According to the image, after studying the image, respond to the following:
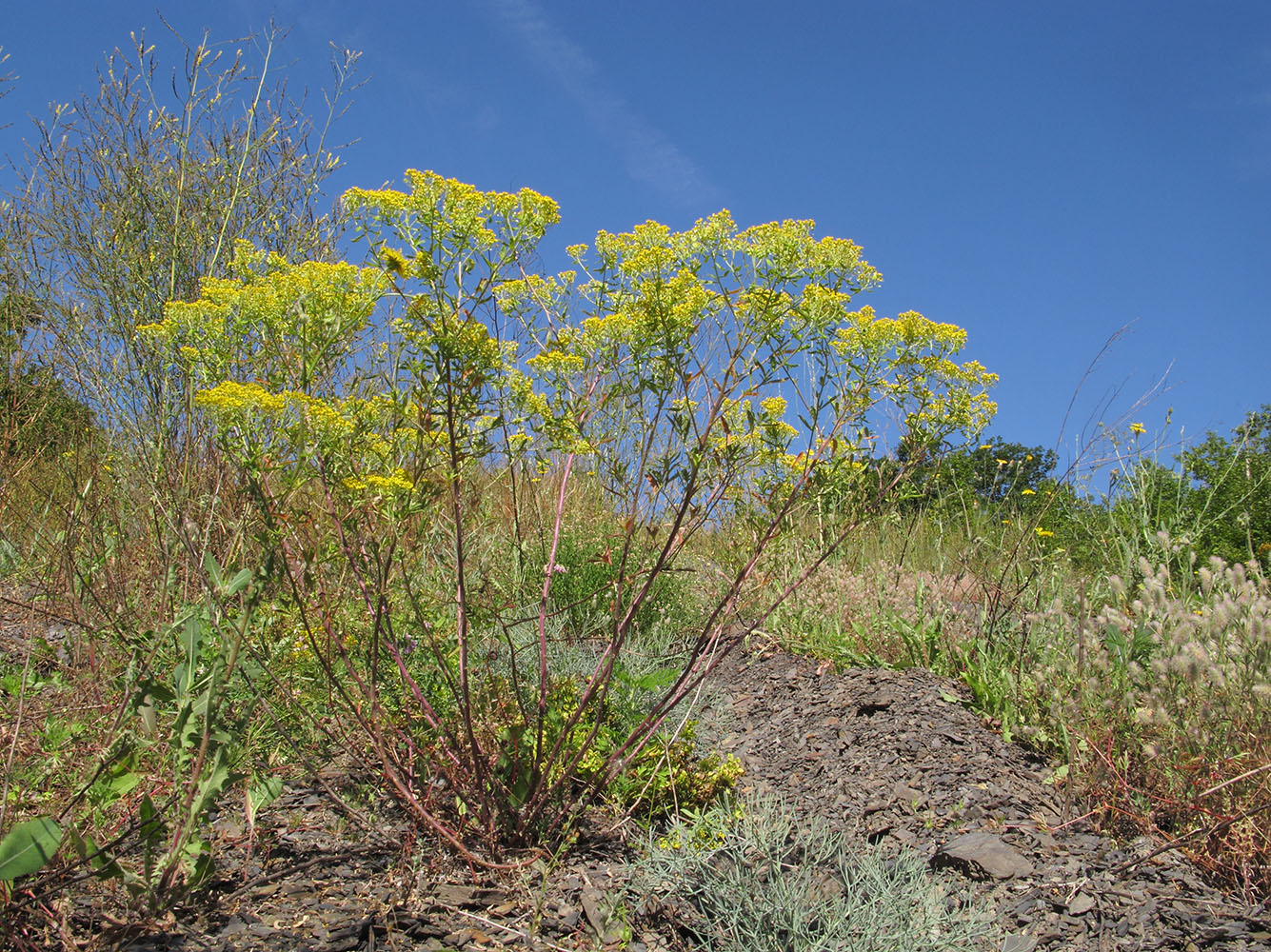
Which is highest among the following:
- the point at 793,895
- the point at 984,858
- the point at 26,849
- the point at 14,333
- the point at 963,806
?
the point at 14,333

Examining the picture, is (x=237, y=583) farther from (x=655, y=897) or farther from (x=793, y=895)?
(x=793, y=895)

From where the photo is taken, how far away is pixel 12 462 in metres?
4.55

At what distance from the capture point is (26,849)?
5.27 feet

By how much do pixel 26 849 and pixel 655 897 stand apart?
139 cm

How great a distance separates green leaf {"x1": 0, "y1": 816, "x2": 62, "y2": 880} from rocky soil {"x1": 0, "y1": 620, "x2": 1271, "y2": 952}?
0.99 ft

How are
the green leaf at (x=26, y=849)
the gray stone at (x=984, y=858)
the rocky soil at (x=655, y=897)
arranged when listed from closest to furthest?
the green leaf at (x=26, y=849)
the rocky soil at (x=655, y=897)
the gray stone at (x=984, y=858)

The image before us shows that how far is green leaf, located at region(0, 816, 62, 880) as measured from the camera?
62.4 inches

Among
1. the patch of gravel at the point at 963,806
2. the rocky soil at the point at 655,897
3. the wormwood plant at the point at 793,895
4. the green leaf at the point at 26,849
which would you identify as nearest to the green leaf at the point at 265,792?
the rocky soil at the point at 655,897

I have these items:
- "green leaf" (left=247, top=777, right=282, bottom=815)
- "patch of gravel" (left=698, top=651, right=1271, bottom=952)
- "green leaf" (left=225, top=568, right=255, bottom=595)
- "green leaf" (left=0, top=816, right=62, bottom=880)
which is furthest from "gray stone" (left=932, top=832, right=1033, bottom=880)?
"green leaf" (left=0, top=816, right=62, bottom=880)

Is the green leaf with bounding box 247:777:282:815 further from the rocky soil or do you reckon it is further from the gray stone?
the gray stone

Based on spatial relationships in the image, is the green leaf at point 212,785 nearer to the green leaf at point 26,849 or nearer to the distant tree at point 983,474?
the green leaf at point 26,849

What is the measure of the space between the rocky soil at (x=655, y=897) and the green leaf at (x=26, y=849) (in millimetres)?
302

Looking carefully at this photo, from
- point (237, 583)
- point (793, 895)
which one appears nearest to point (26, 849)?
point (237, 583)

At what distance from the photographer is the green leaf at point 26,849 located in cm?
159
